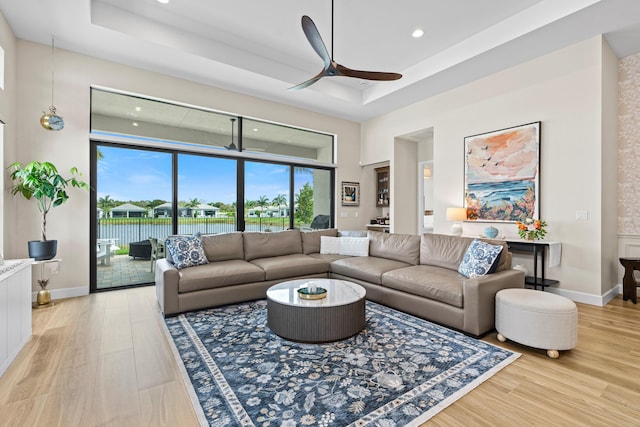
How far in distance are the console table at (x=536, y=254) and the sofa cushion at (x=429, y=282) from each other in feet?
4.72

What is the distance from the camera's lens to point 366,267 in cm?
398

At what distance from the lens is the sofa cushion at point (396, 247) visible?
4.16 metres

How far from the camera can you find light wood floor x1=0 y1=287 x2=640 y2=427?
5.59 feet

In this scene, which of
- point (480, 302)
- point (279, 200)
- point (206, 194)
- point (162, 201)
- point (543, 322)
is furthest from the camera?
point (279, 200)

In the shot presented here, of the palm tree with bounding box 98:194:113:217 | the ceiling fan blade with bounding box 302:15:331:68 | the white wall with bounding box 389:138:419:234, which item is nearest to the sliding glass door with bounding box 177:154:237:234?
the palm tree with bounding box 98:194:113:217

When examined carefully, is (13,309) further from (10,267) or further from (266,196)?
(266,196)

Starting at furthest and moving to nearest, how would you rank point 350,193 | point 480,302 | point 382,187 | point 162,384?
point 382,187 < point 350,193 < point 480,302 < point 162,384

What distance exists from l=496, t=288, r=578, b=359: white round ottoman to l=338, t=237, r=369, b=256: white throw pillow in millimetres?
2383

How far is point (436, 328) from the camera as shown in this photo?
9.74 ft

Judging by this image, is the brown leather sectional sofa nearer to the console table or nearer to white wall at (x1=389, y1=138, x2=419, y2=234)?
the console table

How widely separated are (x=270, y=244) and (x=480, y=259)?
2961mm

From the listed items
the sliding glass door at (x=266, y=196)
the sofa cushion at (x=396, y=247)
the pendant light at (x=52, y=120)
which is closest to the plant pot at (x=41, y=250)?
the pendant light at (x=52, y=120)

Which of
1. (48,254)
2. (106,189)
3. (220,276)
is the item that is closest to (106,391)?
(220,276)

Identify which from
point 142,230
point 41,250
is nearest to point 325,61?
point 142,230
